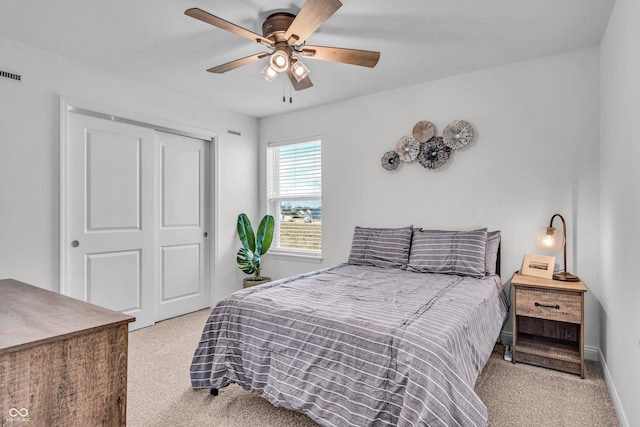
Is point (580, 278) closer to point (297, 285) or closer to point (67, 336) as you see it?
point (297, 285)

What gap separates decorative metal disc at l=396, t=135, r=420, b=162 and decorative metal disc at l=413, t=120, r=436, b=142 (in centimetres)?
6

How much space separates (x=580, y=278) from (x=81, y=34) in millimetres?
4393

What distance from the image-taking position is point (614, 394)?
2.11 meters

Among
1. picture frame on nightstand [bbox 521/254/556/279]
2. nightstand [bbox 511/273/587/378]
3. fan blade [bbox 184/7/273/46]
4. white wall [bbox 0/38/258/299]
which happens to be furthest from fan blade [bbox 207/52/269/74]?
picture frame on nightstand [bbox 521/254/556/279]

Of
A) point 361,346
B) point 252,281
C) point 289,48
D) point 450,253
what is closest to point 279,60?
point 289,48

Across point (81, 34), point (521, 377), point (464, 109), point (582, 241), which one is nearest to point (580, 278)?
point (582, 241)

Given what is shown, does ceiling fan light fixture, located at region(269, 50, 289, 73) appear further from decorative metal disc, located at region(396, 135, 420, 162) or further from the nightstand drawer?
the nightstand drawer

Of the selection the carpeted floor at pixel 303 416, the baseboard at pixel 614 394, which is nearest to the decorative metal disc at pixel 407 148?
the carpeted floor at pixel 303 416

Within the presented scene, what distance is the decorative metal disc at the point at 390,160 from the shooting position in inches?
145

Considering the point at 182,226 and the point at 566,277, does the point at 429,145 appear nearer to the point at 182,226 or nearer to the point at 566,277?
the point at 566,277

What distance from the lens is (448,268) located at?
291 centimetres

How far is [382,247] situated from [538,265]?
1.31 m

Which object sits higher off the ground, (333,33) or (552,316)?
(333,33)

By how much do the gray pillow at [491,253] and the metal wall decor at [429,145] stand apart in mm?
864
